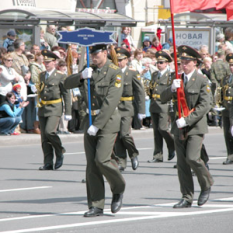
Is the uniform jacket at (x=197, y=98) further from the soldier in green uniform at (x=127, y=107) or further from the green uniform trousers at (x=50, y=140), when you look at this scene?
the green uniform trousers at (x=50, y=140)

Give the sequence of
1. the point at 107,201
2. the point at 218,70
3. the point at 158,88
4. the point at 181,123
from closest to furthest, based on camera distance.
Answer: the point at 181,123
the point at 107,201
the point at 158,88
the point at 218,70

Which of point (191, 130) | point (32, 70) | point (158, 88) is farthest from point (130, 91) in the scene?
point (32, 70)

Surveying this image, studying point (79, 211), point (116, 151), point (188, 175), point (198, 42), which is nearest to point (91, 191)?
point (79, 211)

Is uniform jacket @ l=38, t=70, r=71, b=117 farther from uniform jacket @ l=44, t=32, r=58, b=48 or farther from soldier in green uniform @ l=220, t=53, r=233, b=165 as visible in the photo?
uniform jacket @ l=44, t=32, r=58, b=48

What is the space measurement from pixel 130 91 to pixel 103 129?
493cm

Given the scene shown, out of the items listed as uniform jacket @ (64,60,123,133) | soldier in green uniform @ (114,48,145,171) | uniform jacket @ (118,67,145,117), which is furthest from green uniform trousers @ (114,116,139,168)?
uniform jacket @ (64,60,123,133)

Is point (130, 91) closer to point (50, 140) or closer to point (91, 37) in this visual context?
point (50, 140)

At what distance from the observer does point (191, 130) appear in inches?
373

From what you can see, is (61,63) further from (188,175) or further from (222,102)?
(188,175)

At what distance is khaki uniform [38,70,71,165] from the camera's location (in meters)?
13.5

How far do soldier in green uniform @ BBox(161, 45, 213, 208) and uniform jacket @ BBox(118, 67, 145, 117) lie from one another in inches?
149

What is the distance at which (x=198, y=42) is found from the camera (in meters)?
24.9

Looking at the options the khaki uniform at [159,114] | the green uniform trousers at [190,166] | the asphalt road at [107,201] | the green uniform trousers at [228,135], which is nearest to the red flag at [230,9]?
the khaki uniform at [159,114]

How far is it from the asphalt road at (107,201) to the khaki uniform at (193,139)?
32 centimetres
